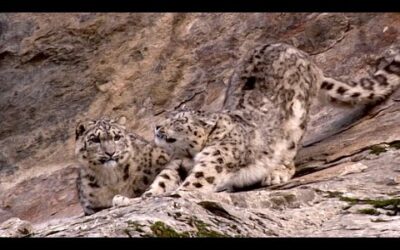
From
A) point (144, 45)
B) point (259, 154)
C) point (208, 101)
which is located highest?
point (144, 45)

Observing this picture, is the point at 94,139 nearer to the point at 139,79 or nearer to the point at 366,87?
the point at 366,87

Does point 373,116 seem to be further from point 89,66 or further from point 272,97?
point 89,66

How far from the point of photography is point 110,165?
10.4m

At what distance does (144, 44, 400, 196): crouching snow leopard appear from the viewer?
10258mm

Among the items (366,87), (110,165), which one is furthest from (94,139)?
(366,87)

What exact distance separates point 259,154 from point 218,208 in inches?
127

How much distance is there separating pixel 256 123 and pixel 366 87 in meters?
1.56

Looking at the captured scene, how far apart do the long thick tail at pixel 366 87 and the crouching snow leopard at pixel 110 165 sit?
7.15ft

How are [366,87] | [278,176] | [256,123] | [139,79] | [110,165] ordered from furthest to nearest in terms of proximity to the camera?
[139,79] < [366,87] < [256,123] < [278,176] < [110,165]

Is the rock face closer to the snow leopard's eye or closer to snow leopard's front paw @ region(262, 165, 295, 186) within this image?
snow leopard's front paw @ region(262, 165, 295, 186)

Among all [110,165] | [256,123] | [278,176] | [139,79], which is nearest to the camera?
[110,165]

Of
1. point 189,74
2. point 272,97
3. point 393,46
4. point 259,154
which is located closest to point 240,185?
point 259,154

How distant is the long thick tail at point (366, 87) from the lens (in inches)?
469

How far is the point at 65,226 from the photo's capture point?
7.54 metres
